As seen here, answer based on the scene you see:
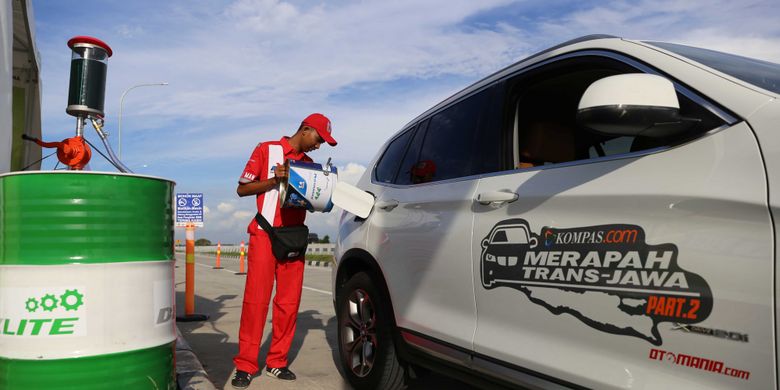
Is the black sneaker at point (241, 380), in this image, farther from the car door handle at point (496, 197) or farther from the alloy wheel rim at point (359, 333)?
the car door handle at point (496, 197)

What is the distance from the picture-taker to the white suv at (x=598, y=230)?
5.37ft

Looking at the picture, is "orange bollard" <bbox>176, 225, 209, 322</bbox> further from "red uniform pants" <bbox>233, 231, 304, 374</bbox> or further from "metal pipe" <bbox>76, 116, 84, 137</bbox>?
"red uniform pants" <bbox>233, 231, 304, 374</bbox>

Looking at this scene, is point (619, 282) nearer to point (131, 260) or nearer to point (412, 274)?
point (412, 274)

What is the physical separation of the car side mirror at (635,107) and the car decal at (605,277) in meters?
0.32

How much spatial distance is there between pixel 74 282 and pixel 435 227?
1.64 m

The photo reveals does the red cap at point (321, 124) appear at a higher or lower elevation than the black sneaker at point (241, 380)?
higher

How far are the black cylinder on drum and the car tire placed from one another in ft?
12.7

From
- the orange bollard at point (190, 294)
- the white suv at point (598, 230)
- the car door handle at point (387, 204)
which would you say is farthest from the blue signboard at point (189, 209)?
the white suv at point (598, 230)

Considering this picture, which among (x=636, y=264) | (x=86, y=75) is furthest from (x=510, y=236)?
(x=86, y=75)

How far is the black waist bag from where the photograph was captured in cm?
410

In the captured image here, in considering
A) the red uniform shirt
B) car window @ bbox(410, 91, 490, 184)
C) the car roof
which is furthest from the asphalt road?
the car roof

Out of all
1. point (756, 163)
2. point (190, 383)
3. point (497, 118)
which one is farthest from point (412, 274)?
point (756, 163)

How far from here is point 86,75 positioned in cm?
627

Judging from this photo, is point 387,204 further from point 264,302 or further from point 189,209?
point 189,209
